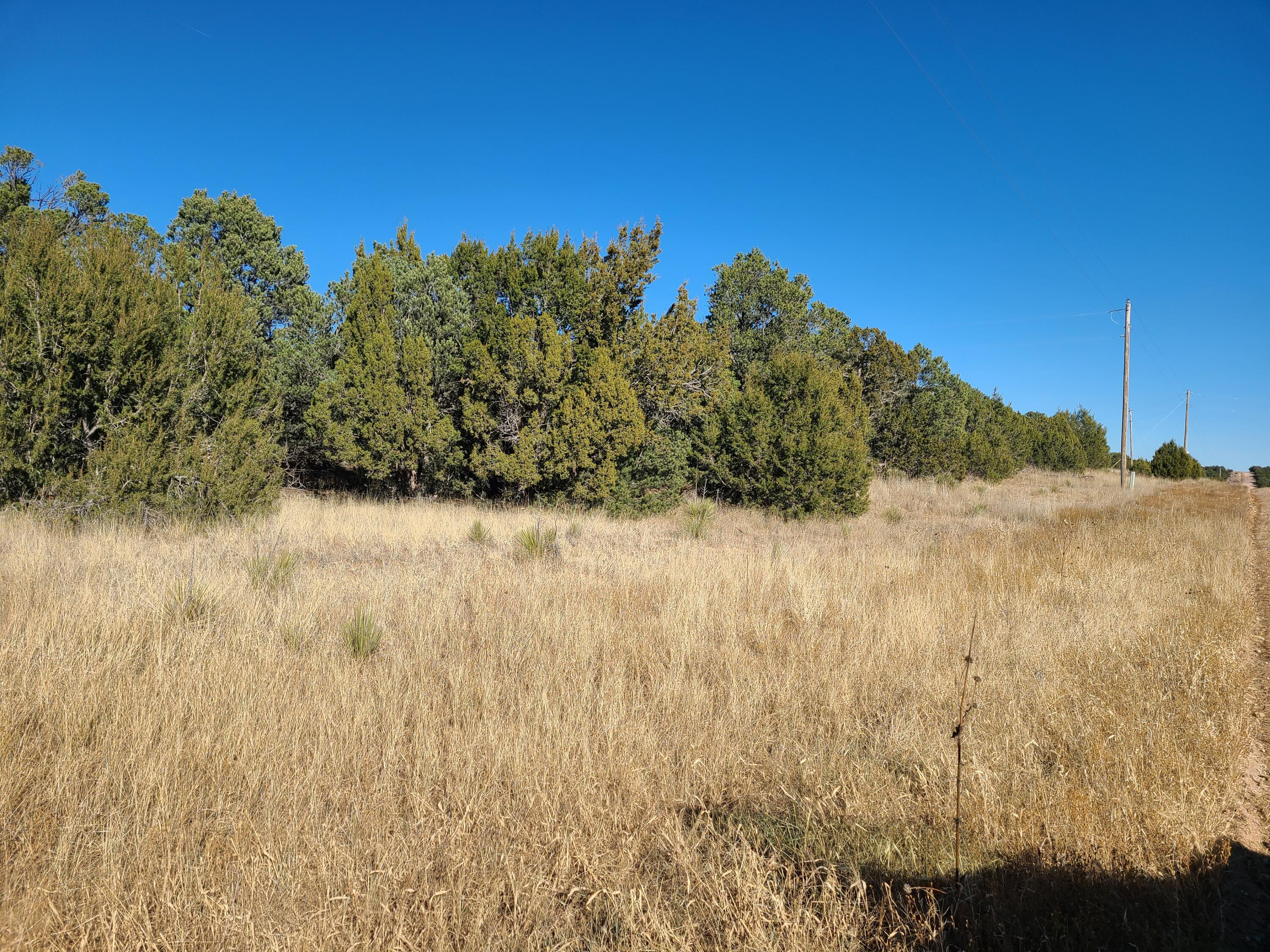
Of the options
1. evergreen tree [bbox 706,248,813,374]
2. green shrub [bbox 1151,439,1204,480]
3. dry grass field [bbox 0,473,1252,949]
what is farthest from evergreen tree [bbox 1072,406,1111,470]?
dry grass field [bbox 0,473,1252,949]

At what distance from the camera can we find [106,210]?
18.6 m

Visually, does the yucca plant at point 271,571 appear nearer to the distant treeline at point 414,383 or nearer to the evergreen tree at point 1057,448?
the distant treeline at point 414,383

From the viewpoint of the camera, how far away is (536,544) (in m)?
8.91

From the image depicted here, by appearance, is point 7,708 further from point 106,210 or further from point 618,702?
point 106,210

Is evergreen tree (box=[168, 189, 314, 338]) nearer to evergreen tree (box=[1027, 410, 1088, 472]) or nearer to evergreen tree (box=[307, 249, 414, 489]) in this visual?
evergreen tree (box=[307, 249, 414, 489])

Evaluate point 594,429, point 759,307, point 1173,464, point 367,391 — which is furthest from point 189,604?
point 1173,464

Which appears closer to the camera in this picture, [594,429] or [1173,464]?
[594,429]

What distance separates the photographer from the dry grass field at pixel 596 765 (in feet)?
7.20

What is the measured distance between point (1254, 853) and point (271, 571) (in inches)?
314

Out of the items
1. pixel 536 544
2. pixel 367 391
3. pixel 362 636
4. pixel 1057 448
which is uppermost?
pixel 1057 448

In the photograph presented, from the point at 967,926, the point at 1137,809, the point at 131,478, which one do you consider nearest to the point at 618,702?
the point at 967,926

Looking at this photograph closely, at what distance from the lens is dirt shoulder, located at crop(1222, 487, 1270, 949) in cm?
229

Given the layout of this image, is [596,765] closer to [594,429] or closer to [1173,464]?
[594,429]

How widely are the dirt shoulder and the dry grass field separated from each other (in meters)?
0.09
